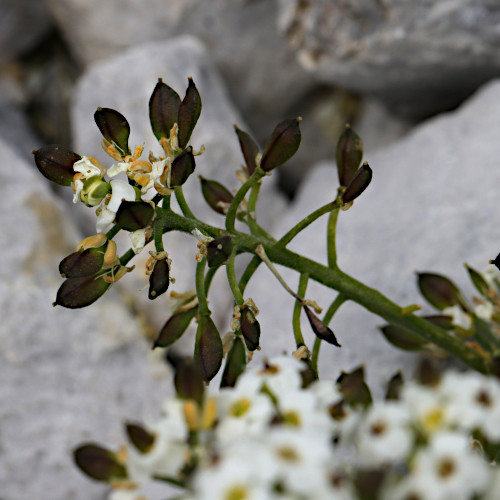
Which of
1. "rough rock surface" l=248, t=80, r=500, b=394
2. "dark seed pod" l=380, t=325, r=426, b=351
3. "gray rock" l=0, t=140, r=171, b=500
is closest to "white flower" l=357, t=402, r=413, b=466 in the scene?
"dark seed pod" l=380, t=325, r=426, b=351

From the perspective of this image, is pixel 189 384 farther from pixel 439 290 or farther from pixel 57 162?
pixel 439 290

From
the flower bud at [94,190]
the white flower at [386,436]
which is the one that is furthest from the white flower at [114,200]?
the white flower at [386,436]

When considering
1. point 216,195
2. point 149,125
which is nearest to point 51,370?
point 149,125

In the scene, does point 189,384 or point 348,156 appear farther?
point 348,156

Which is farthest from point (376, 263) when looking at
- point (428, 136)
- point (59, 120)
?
point (59, 120)

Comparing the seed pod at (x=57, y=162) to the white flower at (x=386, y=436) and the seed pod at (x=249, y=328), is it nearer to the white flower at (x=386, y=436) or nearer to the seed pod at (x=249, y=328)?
the seed pod at (x=249, y=328)

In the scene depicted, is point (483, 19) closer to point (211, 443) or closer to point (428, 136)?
point (428, 136)
